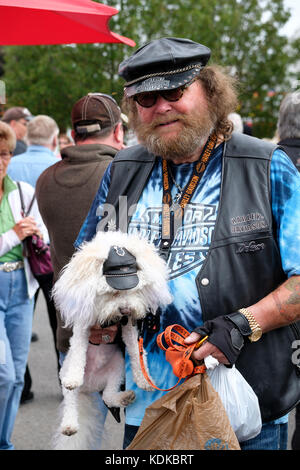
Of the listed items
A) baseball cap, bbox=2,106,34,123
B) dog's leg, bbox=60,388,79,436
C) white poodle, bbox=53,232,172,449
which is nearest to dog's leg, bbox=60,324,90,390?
white poodle, bbox=53,232,172,449

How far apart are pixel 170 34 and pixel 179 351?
1338 centimetres

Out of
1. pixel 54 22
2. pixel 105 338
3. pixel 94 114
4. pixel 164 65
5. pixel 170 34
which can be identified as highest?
pixel 170 34

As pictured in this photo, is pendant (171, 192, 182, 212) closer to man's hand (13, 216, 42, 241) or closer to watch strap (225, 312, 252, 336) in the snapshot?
watch strap (225, 312, 252, 336)

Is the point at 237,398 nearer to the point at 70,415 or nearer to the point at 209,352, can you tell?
the point at 209,352

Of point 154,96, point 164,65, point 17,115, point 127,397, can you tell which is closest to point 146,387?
point 127,397

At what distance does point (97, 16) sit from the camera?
3.70 meters

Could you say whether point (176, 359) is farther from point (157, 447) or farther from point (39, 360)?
point (39, 360)

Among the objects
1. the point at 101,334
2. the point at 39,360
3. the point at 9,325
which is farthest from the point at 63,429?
the point at 39,360

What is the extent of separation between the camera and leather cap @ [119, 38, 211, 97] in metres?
2.25

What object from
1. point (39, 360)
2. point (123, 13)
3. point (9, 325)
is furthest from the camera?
point (123, 13)

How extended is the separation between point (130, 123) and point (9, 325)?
2132mm

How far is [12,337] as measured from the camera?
424 cm

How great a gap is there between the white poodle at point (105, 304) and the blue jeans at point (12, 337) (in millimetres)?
1532

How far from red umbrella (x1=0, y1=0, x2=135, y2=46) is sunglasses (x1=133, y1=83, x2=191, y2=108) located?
1.32 meters
